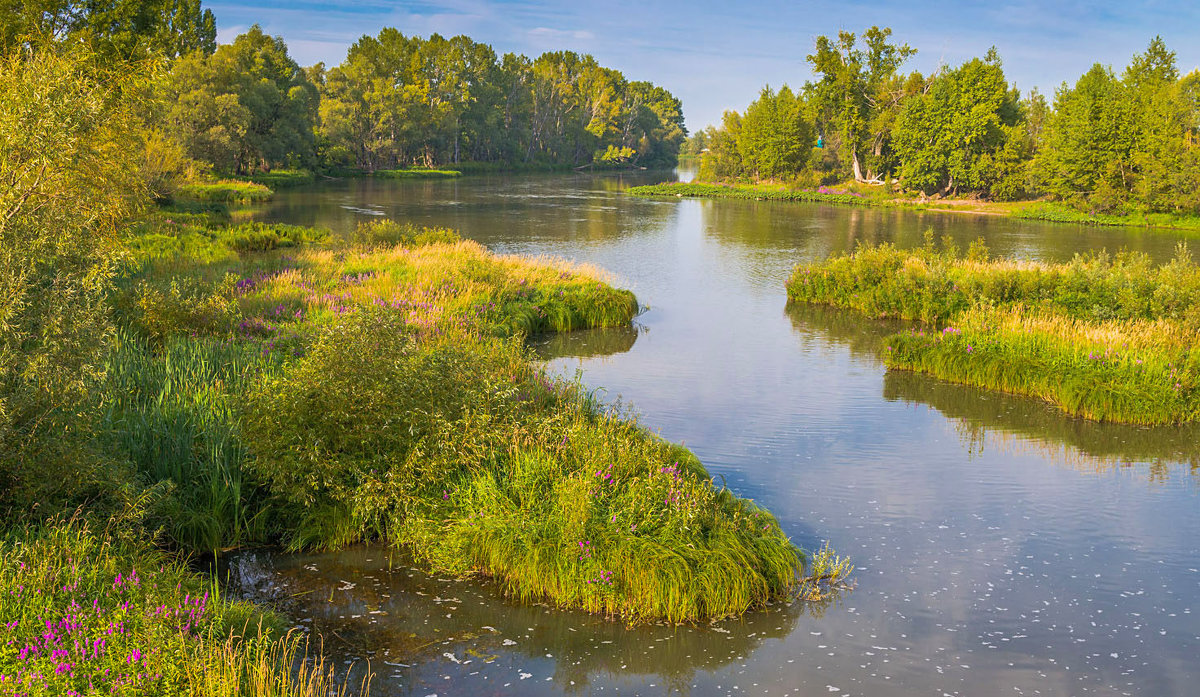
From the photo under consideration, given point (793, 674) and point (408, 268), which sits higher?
point (408, 268)

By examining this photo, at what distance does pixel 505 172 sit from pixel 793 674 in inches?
4568

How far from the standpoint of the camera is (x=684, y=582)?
7.86 m

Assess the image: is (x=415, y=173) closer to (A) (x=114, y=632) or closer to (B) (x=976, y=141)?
(B) (x=976, y=141)

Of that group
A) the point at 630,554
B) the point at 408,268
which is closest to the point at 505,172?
the point at 408,268

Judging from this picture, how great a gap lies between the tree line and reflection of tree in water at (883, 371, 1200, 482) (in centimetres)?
4753

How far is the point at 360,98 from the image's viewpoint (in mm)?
98812

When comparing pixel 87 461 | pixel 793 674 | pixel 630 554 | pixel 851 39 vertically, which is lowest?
pixel 793 674

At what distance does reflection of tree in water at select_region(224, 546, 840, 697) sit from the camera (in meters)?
7.13

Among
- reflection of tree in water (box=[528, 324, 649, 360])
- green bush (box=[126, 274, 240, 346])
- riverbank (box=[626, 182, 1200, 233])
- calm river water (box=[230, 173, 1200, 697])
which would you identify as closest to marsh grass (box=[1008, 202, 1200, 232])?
riverbank (box=[626, 182, 1200, 233])

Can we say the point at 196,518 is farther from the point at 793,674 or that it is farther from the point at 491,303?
the point at 491,303

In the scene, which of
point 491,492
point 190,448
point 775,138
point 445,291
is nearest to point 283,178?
point 775,138

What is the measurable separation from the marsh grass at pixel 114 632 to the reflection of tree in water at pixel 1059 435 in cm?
1098

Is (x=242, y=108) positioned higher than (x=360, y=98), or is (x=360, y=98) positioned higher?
(x=360, y=98)

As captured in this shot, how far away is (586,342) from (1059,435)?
10.0m
